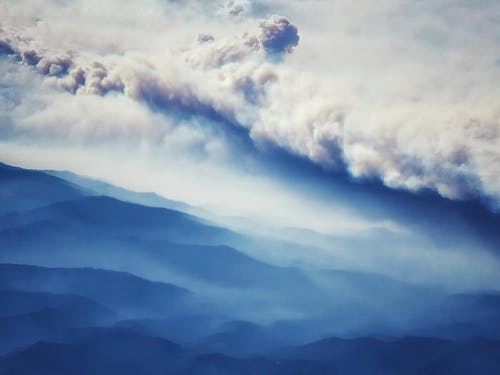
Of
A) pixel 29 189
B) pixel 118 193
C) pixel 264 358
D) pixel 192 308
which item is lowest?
pixel 264 358

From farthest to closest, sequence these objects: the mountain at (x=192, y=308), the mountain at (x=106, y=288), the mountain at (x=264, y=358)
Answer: the mountain at (x=106, y=288) < the mountain at (x=192, y=308) < the mountain at (x=264, y=358)

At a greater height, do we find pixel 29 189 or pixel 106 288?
pixel 29 189

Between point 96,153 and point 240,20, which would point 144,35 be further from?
point 96,153

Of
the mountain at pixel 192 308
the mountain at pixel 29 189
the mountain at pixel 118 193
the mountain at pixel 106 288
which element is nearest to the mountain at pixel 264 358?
the mountain at pixel 192 308

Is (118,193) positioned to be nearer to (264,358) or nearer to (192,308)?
(192,308)

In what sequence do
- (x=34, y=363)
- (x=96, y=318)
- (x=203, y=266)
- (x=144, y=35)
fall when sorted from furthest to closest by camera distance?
(x=144, y=35)
(x=203, y=266)
(x=96, y=318)
(x=34, y=363)

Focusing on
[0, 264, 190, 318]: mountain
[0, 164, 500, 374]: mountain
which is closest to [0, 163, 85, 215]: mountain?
[0, 164, 500, 374]: mountain

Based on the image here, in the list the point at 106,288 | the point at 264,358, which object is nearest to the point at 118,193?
the point at 106,288

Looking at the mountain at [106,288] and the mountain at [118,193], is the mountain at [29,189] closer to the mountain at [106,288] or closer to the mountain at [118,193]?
the mountain at [118,193]

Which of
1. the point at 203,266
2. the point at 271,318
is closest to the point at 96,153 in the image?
the point at 203,266

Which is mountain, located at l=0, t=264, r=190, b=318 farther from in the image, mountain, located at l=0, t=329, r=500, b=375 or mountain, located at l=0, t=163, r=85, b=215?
mountain, located at l=0, t=163, r=85, b=215

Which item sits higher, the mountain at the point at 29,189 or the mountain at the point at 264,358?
the mountain at the point at 29,189
